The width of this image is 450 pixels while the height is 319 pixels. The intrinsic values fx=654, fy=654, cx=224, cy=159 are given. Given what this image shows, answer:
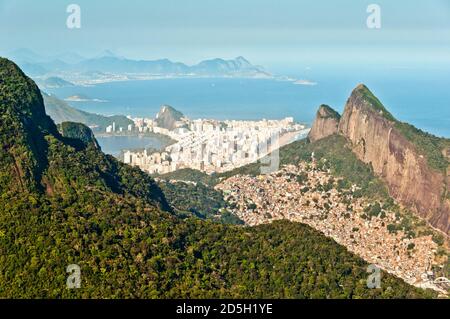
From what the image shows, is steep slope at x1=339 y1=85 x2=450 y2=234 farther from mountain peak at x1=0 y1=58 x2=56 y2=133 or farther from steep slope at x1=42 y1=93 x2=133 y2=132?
steep slope at x1=42 y1=93 x2=133 y2=132

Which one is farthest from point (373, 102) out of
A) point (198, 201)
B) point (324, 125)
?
point (198, 201)

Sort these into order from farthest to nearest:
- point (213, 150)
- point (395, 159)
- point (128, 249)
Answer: point (213, 150) < point (395, 159) < point (128, 249)

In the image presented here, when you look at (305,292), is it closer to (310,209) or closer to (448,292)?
(448,292)

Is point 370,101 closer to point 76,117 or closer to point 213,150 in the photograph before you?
point 213,150

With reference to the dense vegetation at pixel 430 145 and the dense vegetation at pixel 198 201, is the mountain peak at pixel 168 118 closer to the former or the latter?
the dense vegetation at pixel 198 201

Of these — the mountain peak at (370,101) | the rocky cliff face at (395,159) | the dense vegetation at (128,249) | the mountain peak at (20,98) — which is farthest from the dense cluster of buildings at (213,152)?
the dense vegetation at (128,249)
